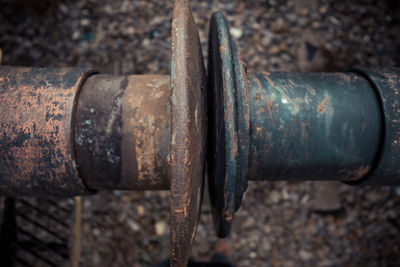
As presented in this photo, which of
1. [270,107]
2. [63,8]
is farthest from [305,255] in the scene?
[63,8]

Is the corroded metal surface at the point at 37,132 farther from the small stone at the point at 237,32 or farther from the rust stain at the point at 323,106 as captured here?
the small stone at the point at 237,32

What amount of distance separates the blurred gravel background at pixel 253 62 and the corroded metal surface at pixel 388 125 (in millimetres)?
1104

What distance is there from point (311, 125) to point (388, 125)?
0.98ft

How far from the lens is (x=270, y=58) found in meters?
2.45

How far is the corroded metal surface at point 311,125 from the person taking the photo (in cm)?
115

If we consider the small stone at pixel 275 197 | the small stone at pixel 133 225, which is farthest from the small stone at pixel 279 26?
the small stone at pixel 133 225

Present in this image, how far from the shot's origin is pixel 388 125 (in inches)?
45.3

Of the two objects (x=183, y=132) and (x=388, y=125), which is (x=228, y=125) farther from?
(x=388, y=125)

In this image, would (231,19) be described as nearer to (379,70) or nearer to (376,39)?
(376,39)

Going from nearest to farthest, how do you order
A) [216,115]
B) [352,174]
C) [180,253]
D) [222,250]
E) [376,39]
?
[180,253], [216,115], [352,174], [222,250], [376,39]

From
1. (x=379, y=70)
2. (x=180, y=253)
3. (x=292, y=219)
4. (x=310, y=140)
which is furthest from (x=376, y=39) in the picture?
(x=180, y=253)

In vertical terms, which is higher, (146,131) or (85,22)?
(85,22)

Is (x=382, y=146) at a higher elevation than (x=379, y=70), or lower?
lower

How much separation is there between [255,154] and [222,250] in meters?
1.32
